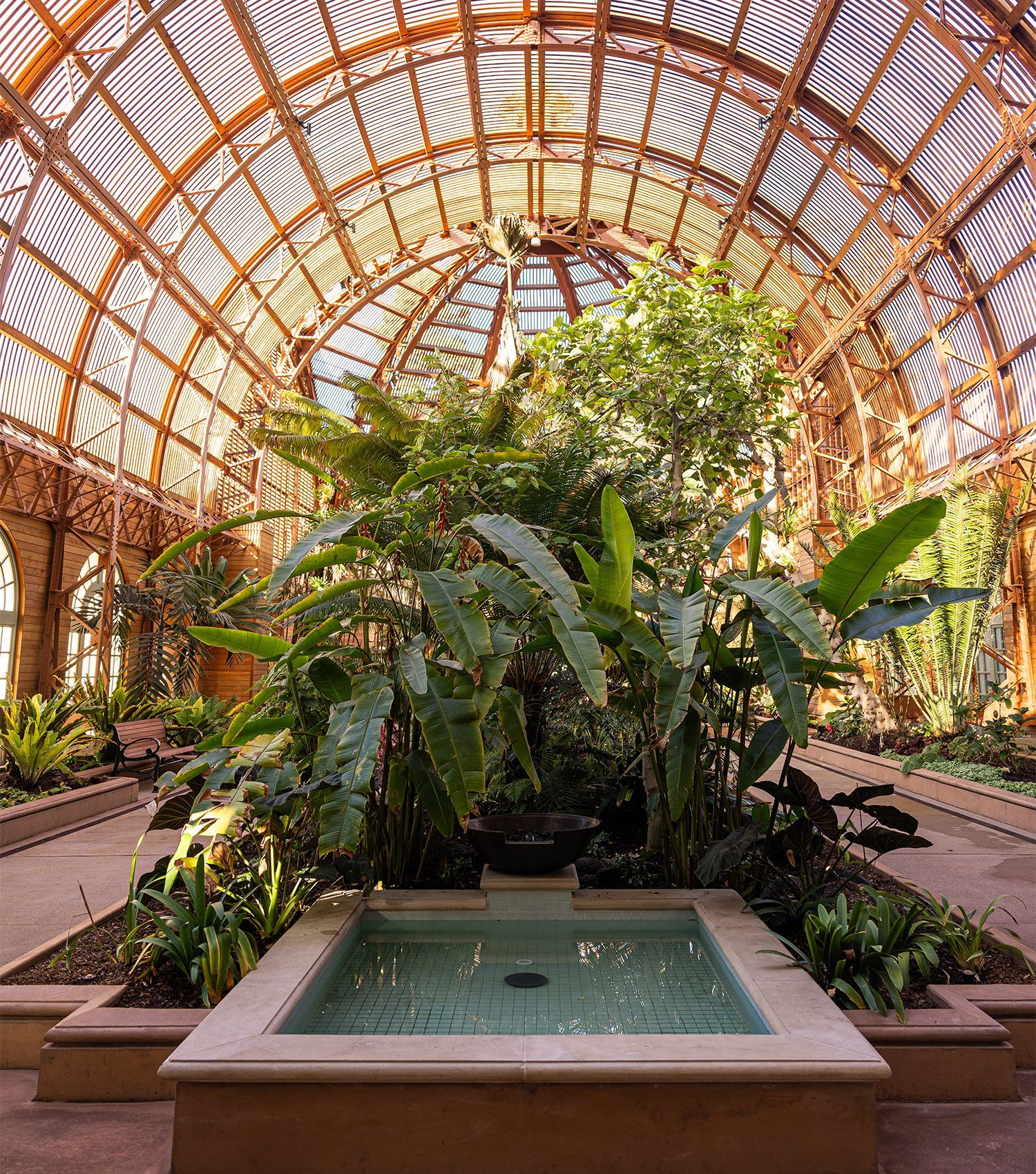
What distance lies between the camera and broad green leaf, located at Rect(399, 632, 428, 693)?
4.04 meters

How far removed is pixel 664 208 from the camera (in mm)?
23078

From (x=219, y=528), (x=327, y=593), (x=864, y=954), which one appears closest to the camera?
(x=864, y=954)

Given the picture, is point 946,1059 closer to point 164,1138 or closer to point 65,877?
point 164,1138

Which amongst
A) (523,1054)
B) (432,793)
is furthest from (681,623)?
(523,1054)

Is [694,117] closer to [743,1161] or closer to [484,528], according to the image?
[484,528]

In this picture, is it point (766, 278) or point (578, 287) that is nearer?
point (766, 278)

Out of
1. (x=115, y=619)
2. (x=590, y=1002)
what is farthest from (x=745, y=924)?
(x=115, y=619)

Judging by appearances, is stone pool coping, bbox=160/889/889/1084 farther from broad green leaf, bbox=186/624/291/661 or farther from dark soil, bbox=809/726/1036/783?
dark soil, bbox=809/726/1036/783

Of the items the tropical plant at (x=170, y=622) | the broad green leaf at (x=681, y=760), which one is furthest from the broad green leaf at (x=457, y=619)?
the tropical plant at (x=170, y=622)

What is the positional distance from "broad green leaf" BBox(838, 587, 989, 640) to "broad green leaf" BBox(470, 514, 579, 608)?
152cm

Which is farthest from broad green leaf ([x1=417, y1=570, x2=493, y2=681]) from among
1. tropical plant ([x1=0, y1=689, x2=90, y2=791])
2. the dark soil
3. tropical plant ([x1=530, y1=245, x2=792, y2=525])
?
the dark soil

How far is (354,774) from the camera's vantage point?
383cm

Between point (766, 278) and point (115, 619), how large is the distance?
18255mm

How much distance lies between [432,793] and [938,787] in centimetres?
744
